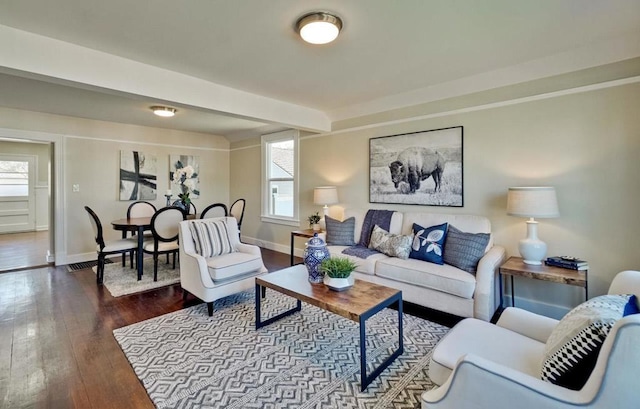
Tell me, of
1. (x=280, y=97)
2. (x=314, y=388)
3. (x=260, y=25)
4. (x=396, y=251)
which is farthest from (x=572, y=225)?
(x=280, y=97)

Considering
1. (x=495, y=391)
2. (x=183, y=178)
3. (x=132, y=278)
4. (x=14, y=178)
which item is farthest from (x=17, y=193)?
→ (x=495, y=391)

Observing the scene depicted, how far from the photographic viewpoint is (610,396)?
0.89 m

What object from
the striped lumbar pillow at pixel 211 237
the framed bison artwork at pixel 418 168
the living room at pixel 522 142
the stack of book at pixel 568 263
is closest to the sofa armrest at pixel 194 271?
the striped lumbar pillow at pixel 211 237

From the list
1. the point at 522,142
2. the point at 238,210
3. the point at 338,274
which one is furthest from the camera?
the point at 238,210

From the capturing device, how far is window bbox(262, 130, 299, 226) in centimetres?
546

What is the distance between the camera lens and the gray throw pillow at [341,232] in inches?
153

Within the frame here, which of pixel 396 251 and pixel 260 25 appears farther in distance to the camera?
pixel 396 251

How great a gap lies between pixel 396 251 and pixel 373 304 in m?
1.31

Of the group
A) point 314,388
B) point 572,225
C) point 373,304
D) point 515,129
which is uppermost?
point 515,129

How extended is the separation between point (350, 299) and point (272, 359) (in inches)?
29.3

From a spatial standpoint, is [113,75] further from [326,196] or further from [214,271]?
[326,196]

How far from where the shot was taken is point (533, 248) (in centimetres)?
266

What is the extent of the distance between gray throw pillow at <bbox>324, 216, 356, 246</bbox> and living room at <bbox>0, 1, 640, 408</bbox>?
0.57 m

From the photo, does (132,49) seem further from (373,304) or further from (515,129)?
(515,129)
